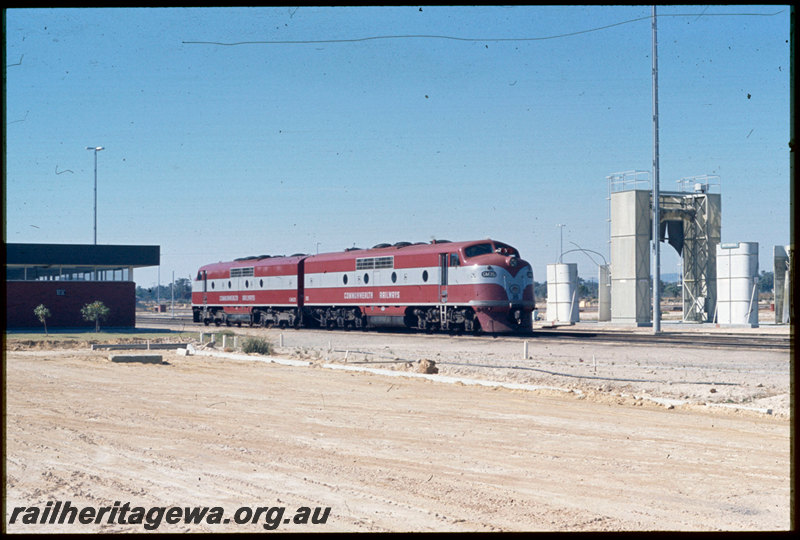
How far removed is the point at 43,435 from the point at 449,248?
2368 centimetres

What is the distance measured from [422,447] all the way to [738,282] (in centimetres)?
3637

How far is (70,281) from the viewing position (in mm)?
47812

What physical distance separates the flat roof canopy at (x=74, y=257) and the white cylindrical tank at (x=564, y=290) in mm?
25163

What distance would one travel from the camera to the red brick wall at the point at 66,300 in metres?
46.4

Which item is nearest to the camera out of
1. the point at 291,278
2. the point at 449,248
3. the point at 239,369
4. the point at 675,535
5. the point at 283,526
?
the point at 675,535

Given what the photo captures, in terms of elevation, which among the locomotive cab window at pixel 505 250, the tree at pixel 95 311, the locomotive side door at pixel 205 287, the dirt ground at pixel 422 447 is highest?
the locomotive cab window at pixel 505 250

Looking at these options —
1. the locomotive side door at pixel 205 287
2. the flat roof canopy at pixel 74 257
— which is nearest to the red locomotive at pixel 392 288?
the locomotive side door at pixel 205 287

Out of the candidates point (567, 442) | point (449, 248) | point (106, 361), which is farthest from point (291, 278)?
point (567, 442)

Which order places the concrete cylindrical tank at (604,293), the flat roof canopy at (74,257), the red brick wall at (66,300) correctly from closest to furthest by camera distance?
1. the red brick wall at (66,300)
2. the flat roof canopy at (74,257)
3. the concrete cylindrical tank at (604,293)

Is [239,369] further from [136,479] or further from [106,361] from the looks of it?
[136,479]

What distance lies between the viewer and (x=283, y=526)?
24.2ft

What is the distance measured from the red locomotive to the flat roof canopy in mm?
5590

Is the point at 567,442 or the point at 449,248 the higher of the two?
the point at 449,248

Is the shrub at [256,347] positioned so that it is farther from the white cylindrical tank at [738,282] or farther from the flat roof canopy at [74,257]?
the white cylindrical tank at [738,282]
